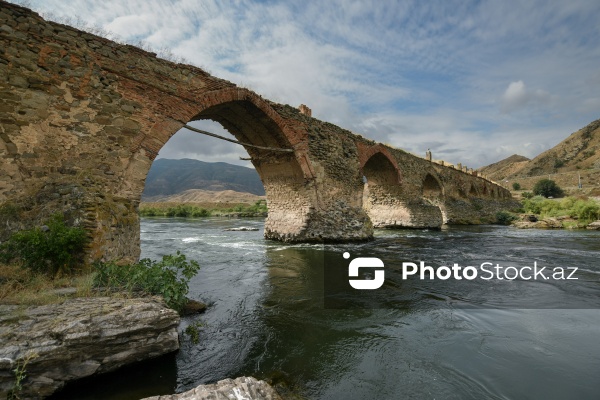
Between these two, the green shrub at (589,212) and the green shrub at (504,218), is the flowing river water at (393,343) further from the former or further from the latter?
Answer: the green shrub at (504,218)

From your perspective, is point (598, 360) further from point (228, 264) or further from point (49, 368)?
point (228, 264)

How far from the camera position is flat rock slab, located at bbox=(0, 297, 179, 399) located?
2.63m

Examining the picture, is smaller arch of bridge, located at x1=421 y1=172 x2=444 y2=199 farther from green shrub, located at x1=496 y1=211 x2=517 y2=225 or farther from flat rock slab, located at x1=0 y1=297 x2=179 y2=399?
flat rock slab, located at x1=0 y1=297 x2=179 y2=399

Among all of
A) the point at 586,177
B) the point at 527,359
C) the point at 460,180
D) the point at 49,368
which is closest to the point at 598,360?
the point at 527,359

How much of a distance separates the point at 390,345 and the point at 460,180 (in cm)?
2974

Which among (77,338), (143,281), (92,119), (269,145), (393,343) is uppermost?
(269,145)

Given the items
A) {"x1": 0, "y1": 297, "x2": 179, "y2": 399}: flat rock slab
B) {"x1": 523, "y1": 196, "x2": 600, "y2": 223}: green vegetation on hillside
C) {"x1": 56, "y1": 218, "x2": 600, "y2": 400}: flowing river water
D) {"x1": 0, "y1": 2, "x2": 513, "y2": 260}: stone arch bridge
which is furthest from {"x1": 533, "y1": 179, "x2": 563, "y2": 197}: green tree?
{"x1": 0, "y1": 297, "x2": 179, "y2": 399}: flat rock slab

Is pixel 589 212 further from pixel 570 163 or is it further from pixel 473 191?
pixel 570 163

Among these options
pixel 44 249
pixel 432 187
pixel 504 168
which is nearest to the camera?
pixel 44 249

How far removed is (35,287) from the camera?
3.90 metres

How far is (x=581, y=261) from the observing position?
30.4 feet

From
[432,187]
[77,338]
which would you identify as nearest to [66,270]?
[77,338]

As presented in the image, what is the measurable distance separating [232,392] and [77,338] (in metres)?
1.55

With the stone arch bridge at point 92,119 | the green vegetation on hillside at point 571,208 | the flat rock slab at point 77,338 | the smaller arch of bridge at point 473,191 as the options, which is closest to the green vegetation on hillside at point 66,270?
the stone arch bridge at point 92,119
